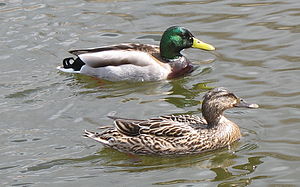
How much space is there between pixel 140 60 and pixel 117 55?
386mm

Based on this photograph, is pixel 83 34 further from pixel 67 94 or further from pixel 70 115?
pixel 70 115

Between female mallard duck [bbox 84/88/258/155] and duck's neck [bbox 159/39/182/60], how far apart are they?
369 cm

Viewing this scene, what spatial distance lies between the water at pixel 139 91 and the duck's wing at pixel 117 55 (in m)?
0.36

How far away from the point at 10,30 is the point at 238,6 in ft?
13.9

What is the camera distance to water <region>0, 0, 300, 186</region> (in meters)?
10.3

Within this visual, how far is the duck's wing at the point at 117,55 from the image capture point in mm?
14297

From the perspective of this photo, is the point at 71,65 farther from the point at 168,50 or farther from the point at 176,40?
the point at 176,40

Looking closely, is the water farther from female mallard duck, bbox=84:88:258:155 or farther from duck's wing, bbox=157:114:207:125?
duck's wing, bbox=157:114:207:125

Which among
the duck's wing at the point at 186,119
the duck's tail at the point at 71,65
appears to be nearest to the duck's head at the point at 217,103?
the duck's wing at the point at 186,119

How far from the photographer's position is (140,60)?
14.3 metres

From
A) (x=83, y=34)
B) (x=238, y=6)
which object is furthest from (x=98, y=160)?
(x=238, y=6)

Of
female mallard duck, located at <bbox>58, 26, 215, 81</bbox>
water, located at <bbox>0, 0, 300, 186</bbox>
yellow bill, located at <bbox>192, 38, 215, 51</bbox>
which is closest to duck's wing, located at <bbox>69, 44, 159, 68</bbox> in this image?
female mallard duck, located at <bbox>58, 26, 215, 81</bbox>

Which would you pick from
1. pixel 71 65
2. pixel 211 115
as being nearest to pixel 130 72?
pixel 71 65

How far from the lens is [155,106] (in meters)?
12.6
